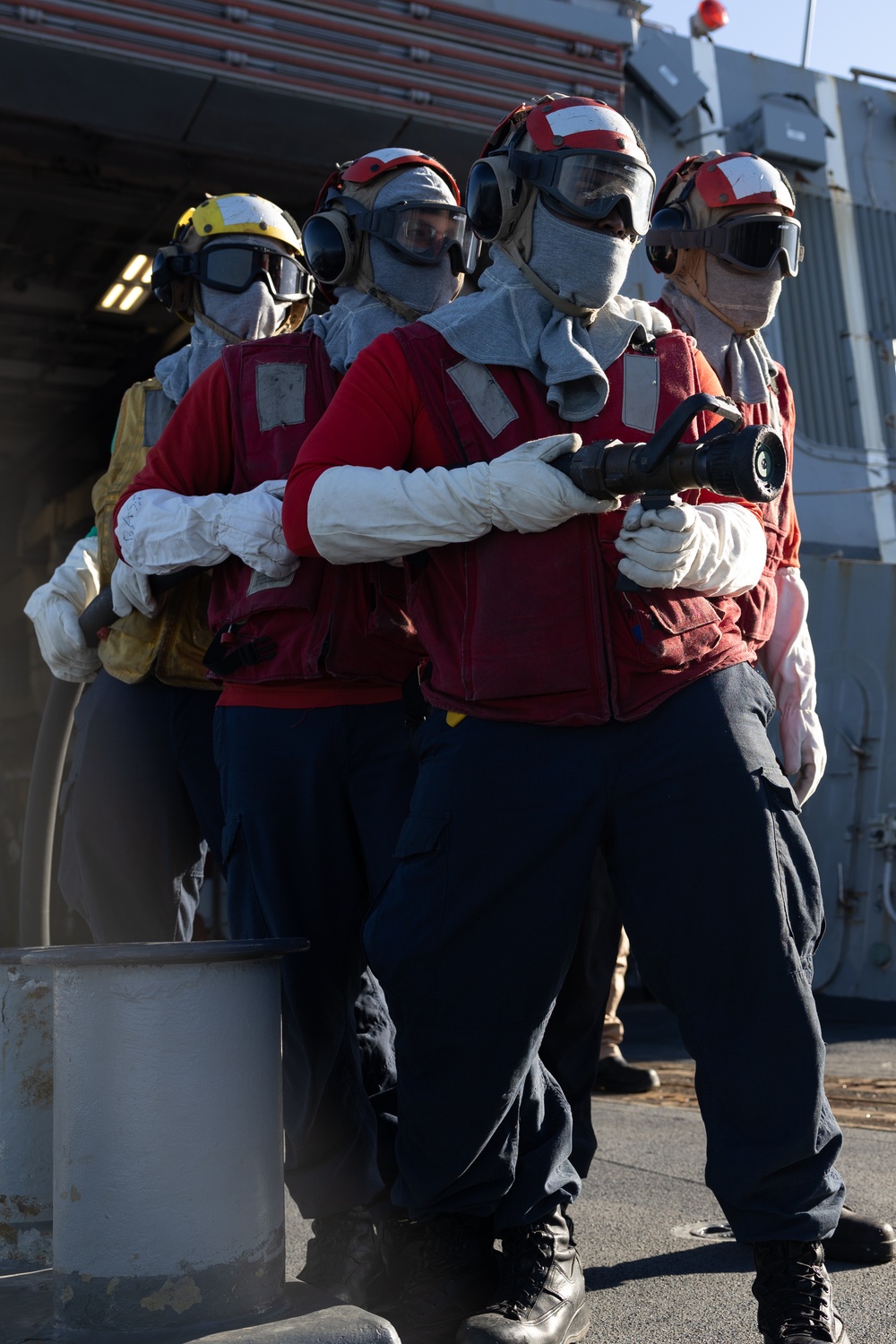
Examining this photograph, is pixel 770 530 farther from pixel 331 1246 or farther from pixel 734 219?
pixel 331 1246

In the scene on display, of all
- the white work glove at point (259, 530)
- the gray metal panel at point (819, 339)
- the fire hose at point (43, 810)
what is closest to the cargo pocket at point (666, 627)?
the white work glove at point (259, 530)

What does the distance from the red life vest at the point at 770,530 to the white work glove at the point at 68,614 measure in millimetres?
1564

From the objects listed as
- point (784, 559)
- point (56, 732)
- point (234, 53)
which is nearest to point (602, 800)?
point (784, 559)

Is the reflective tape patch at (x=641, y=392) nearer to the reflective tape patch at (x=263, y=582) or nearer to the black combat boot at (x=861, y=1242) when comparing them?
the reflective tape patch at (x=263, y=582)

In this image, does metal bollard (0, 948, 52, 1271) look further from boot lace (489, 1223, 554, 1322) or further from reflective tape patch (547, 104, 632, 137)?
reflective tape patch (547, 104, 632, 137)

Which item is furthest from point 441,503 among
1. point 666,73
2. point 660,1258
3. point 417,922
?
point 666,73

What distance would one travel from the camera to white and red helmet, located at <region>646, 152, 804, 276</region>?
10.3ft

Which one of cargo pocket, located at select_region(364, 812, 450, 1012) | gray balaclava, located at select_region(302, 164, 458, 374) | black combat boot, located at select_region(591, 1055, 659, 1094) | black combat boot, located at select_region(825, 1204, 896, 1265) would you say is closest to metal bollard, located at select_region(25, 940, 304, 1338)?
cargo pocket, located at select_region(364, 812, 450, 1012)

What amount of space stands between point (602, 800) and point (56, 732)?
1994mm

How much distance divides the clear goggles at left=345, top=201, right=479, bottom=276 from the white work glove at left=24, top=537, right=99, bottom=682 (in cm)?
113

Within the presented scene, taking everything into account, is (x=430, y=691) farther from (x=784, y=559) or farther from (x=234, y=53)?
(x=234, y=53)

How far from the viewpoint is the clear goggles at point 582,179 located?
2293mm

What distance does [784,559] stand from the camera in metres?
2.94

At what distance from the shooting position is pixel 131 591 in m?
3.02
